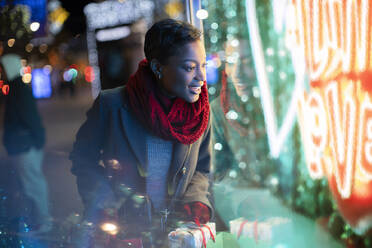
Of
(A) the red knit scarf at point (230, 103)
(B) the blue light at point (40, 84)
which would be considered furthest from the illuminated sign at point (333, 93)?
(B) the blue light at point (40, 84)

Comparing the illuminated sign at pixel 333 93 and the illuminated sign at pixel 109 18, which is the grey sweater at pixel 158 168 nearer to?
the illuminated sign at pixel 109 18

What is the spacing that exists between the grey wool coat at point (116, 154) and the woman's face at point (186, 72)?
23cm

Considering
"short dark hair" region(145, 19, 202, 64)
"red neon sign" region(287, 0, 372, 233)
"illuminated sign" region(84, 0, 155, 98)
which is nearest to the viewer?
"short dark hair" region(145, 19, 202, 64)

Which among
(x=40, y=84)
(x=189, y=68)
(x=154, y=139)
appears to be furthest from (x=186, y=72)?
(x=40, y=84)

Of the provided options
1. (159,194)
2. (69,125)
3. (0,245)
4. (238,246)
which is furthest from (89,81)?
(238,246)


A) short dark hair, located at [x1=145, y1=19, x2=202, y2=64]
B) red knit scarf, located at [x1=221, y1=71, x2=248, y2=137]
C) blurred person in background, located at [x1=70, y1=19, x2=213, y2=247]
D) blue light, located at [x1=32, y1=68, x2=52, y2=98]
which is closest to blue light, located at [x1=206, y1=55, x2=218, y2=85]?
red knit scarf, located at [x1=221, y1=71, x2=248, y2=137]

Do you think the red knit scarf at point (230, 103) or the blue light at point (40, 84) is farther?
the red knit scarf at point (230, 103)

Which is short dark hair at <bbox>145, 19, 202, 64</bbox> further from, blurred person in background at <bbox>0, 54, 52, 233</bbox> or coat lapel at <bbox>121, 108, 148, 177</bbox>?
blurred person in background at <bbox>0, 54, 52, 233</bbox>

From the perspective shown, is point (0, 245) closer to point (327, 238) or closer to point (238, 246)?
point (238, 246)

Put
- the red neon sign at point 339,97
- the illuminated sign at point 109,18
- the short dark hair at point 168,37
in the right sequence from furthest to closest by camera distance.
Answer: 1. the red neon sign at point 339,97
2. the illuminated sign at point 109,18
3. the short dark hair at point 168,37

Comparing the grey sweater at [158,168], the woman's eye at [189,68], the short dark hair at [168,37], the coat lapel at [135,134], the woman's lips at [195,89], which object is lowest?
the grey sweater at [158,168]

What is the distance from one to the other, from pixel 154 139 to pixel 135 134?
0.09 meters

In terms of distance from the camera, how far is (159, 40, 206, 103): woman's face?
173 centimetres

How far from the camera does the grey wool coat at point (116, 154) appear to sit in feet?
6.04
